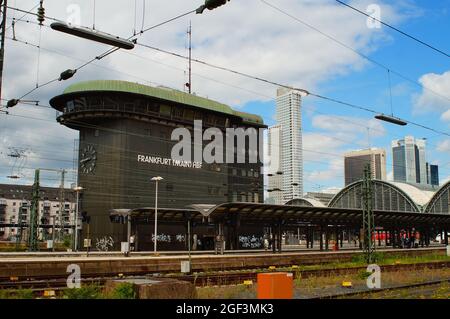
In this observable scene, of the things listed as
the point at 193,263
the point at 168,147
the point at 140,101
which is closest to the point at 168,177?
the point at 168,147

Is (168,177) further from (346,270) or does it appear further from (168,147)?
(346,270)

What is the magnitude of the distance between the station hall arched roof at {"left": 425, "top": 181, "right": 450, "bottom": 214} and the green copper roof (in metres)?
44.6

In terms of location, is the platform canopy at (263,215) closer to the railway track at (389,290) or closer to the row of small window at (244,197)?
the railway track at (389,290)

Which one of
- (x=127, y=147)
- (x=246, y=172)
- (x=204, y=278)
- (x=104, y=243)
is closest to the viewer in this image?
(x=204, y=278)

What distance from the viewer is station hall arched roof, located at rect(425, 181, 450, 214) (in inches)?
3809

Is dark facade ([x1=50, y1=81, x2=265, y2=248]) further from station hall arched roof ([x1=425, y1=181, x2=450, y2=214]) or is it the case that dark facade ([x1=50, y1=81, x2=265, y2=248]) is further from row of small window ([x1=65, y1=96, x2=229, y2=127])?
station hall arched roof ([x1=425, y1=181, x2=450, y2=214])

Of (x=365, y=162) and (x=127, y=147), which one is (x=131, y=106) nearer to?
(x=127, y=147)

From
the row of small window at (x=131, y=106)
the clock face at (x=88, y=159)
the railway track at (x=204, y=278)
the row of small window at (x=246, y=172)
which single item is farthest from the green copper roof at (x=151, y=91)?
the railway track at (x=204, y=278)

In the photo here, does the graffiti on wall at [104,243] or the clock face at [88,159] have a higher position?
the clock face at [88,159]

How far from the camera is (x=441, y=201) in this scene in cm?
9794

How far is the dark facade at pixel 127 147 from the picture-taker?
6800 cm

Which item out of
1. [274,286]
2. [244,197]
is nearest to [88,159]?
[244,197]

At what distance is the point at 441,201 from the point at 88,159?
69.9 m

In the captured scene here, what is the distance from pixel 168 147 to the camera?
75188 millimetres
